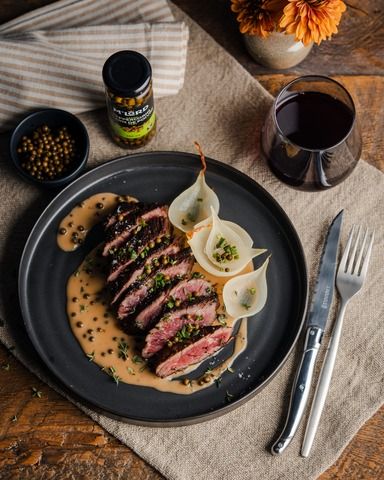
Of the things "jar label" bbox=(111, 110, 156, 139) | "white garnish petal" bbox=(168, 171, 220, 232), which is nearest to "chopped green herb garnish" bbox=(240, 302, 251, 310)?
"white garnish petal" bbox=(168, 171, 220, 232)

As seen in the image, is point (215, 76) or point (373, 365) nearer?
point (373, 365)

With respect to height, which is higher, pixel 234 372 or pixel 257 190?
pixel 257 190

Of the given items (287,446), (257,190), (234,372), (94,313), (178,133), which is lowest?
(287,446)

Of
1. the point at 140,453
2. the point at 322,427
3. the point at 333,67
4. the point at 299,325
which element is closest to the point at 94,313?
the point at 140,453

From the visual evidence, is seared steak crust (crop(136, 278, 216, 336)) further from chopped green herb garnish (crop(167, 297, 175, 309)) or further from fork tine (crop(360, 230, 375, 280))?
fork tine (crop(360, 230, 375, 280))

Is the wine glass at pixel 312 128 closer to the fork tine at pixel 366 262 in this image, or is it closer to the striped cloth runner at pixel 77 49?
the fork tine at pixel 366 262

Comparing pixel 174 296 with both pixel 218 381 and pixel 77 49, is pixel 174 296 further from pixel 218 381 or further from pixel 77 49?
pixel 77 49

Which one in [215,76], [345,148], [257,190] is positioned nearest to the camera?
[345,148]

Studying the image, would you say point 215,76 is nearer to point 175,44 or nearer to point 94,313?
point 175,44

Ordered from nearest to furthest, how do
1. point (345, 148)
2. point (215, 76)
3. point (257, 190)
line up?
1. point (345, 148)
2. point (257, 190)
3. point (215, 76)
